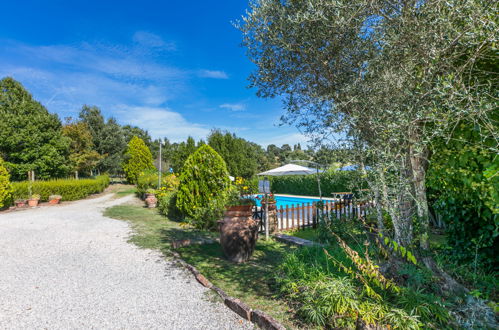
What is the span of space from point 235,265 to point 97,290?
7.27 ft

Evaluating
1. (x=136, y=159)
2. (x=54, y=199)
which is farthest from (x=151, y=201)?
(x=136, y=159)

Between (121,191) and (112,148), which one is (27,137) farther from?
(112,148)

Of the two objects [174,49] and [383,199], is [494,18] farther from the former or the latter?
[174,49]

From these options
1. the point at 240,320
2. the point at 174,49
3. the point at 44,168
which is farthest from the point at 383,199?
the point at 44,168

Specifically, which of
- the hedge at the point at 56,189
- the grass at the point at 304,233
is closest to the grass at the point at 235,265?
the grass at the point at 304,233

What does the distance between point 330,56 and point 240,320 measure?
11.1 feet

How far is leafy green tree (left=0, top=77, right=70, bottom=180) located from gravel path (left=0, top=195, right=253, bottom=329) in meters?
14.4

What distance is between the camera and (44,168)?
61.0 ft

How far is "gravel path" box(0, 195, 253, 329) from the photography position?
3016 mm

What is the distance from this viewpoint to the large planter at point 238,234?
16.3 feet

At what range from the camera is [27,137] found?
57.8 ft

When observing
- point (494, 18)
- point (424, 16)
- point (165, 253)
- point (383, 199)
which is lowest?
point (165, 253)

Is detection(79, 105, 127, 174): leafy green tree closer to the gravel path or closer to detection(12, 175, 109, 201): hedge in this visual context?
detection(12, 175, 109, 201): hedge

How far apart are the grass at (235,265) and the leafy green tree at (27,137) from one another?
48.6 feet
